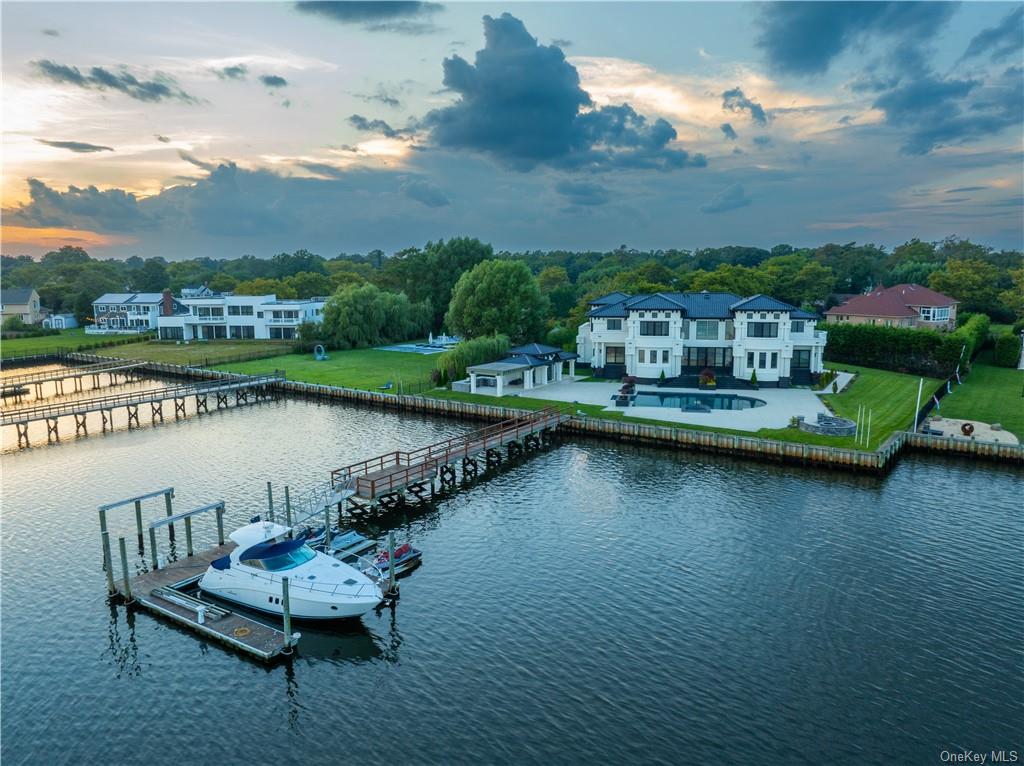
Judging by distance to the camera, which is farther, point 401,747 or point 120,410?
point 120,410

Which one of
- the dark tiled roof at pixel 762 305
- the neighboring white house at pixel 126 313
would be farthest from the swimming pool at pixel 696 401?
the neighboring white house at pixel 126 313

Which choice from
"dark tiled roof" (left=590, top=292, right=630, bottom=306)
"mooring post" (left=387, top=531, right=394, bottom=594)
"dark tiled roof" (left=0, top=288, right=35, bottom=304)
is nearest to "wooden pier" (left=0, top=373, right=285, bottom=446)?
"dark tiled roof" (left=590, top=292, right=630, bottom=306)

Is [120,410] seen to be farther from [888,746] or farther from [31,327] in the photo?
[31,327]

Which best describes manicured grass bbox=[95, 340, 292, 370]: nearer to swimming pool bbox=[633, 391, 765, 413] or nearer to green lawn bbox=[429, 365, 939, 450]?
green lawn bbox=[429, 365, 939, 450]

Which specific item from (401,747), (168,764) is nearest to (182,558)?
(168,764)

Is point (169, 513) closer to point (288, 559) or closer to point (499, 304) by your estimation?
point (288, 559)

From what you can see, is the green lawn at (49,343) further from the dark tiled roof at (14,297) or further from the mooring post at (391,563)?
the mooring post at (391,563)

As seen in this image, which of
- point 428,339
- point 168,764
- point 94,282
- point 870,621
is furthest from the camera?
point 94,282
